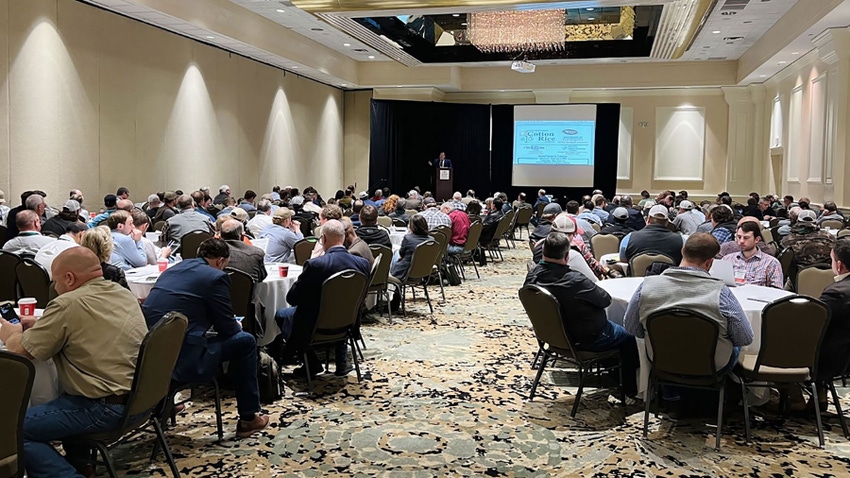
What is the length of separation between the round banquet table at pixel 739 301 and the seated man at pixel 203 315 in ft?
8.08

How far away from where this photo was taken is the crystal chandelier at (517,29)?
14.8m

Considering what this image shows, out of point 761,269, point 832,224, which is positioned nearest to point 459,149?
point 832,224

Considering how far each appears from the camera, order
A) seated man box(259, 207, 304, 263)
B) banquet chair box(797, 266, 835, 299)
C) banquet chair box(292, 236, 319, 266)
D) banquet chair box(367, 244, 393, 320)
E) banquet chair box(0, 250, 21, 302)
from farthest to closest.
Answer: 1. seated man box(259, 207, 304, 263)
2. banquet chair box(292, 236, 319, 266)
3. banquet chair box(367, 244, 393, 320)
4. banquet chair box(0, 250, 21, 302)
5. banquet chair box(797, 266, 835, 299)

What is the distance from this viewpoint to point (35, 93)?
34.8 feet

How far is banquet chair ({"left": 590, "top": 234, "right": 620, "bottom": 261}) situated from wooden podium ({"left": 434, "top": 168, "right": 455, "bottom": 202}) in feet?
42.6

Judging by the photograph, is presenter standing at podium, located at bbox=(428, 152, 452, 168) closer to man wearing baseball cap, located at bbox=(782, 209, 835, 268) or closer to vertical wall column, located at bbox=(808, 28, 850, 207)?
vertical wall column, located at bbox=(808, 28, 850, 207)

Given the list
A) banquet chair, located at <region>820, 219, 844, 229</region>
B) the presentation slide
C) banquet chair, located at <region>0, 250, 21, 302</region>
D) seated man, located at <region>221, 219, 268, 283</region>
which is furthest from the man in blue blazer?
the presentation slide

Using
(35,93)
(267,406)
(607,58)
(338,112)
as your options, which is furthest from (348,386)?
(338,112)

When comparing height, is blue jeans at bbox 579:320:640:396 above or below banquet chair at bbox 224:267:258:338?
below

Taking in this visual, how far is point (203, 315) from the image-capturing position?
13.3 feet

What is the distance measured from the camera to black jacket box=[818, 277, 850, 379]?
4156 millimetres

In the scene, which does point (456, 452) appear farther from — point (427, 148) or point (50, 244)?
point (427, 148)

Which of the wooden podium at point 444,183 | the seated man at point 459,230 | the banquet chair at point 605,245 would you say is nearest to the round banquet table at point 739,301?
the banquet chair at point 605,245

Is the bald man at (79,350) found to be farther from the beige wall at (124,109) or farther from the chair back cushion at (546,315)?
the beige wall at (124,109)
